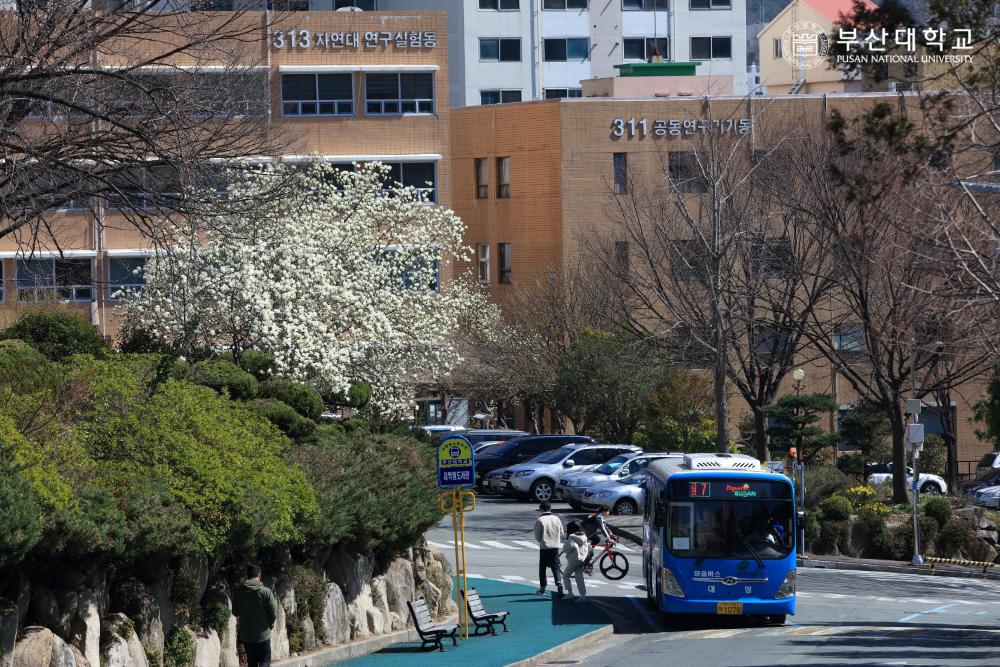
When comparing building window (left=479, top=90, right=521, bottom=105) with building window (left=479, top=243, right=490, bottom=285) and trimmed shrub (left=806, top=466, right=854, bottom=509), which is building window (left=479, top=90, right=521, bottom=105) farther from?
trimmed shrub (left=806, top=466, right=854, bottom=509)

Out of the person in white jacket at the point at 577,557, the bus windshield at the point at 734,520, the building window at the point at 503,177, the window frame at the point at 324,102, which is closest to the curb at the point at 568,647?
the bus windshield at the point at 734,520

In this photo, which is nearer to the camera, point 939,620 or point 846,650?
point 846,650

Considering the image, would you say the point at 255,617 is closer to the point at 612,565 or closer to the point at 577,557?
the point at 577,557

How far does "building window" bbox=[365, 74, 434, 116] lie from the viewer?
5828cm

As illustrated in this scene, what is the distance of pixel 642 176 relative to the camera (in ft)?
188

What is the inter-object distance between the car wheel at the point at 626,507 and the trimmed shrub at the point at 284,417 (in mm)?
18724

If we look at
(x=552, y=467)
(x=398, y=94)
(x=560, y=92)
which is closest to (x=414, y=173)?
(x=398, y=94)

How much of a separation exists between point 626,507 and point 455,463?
21.5m

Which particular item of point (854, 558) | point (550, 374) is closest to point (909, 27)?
point (854, 558)

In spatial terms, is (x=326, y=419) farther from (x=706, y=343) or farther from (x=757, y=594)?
(x=706, y=343)

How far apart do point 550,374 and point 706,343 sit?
586 inches

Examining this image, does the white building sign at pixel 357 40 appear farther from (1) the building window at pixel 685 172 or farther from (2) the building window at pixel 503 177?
(1) the building window at pixel 685 172

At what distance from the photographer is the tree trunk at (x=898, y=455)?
123 feet

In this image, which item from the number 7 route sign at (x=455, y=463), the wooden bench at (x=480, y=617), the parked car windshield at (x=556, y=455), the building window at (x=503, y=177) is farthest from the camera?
the building window at (x=503, y=177)
